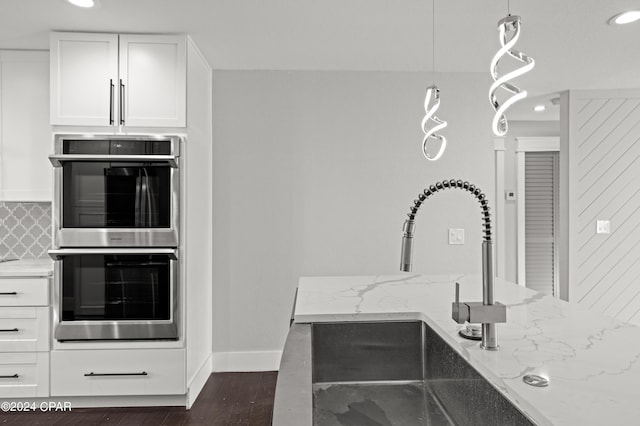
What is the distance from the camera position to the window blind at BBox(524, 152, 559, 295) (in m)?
5.20

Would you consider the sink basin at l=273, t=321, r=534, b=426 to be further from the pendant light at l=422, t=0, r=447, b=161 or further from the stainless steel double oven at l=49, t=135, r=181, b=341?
the stainless steel double oven at l=49, t=135, r=181, b=341

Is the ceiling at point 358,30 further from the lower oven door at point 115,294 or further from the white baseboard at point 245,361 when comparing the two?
the white baseboard at point 245,361

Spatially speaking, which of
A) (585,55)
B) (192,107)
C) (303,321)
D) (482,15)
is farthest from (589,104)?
(303,321)

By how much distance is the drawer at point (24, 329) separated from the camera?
2701 mm

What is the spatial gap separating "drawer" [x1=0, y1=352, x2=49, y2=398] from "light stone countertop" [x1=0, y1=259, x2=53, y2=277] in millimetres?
500

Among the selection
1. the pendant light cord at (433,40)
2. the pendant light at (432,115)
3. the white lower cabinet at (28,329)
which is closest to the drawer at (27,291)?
the white lower cabinet at (28,329)

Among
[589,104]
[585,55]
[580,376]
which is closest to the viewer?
[580,376]

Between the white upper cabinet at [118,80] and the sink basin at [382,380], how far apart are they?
1.96m

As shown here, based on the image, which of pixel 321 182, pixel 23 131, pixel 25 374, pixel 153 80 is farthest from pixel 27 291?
pixel 321 182

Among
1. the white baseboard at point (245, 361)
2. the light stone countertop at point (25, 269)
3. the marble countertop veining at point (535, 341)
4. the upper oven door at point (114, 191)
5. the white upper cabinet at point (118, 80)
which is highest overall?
the white upper cabinet at point (118, 80)

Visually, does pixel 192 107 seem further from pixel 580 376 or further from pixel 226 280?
pixel 580 376

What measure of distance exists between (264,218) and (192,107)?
105cm

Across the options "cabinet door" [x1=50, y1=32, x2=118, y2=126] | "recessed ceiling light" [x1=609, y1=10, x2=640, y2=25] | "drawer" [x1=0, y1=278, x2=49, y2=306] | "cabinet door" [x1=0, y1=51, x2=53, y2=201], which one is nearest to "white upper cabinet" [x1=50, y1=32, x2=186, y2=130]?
"cabinet door" [x1=50, y1=32, x2=118, y2=126]

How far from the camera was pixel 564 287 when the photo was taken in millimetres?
4066
